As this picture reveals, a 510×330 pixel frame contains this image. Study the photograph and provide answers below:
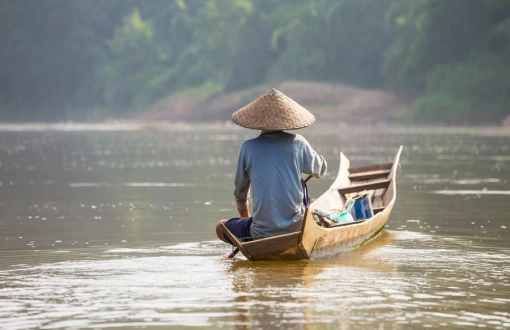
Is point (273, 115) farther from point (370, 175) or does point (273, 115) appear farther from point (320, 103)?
point (320, 103)

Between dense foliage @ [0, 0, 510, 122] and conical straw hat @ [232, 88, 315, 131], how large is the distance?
166 ft

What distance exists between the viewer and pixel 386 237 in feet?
37.6

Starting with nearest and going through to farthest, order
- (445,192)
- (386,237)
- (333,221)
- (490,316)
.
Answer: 1. (490,316)
2. (333,221)
3. (386,237)
4. (445,192)

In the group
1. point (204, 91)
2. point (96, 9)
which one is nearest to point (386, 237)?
point (204, 91)

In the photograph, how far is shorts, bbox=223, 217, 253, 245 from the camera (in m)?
9.27

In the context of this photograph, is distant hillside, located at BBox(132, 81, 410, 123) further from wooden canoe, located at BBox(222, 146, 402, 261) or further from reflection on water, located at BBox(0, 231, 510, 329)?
reflection on water, located at BBox(0, 231, 510, 329)

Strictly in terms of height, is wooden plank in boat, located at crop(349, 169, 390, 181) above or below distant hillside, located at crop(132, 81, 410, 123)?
below

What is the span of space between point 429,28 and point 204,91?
23.7 meters

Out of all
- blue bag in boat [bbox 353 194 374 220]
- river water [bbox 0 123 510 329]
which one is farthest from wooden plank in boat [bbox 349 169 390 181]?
blue bag in boat [bbox 353 194 374 220]

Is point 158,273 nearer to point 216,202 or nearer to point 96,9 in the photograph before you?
point 216,202

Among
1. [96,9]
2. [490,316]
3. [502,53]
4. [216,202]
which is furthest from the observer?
[96,9]

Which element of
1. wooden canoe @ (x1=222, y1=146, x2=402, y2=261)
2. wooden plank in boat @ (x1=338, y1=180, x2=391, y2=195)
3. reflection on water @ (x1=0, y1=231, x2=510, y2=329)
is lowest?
reflection on water @ (x1=0, y1=231, x2=510, y2=329)

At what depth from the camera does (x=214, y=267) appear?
9047 millimetres

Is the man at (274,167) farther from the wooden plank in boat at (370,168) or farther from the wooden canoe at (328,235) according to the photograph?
the wooden plank in boat at (370,168)
